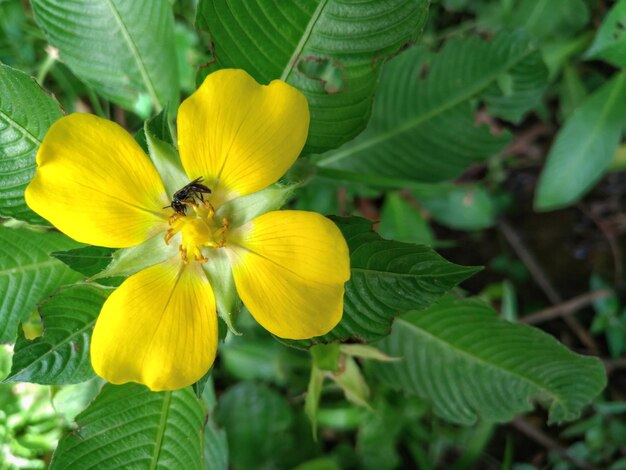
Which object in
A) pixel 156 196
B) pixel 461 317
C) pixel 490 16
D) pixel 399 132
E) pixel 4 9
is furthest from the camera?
pixel 490 16

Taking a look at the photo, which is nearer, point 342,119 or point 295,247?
point 295,247

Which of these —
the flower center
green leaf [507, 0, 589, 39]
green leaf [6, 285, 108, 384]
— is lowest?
green leaf [6, 285, 108, 384]

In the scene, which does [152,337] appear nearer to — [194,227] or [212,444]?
[194,227]

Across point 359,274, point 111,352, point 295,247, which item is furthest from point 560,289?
point 111,352

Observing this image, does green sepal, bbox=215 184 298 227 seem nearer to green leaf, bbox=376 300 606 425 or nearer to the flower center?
the flower center

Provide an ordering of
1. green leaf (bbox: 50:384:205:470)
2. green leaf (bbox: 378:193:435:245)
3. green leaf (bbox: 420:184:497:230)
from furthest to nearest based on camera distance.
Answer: green leaf (bbox: 420:184:497:230), green leaf (bbox: 378:193:435:245), green leaf (bbox: 50:384:205:470)

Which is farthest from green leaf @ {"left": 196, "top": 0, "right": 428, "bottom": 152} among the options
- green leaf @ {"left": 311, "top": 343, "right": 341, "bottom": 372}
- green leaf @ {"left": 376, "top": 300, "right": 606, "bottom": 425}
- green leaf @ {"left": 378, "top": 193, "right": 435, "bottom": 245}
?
green leaf @ {"left": 378, "top": 193, "right": 435, "bottom": 245}

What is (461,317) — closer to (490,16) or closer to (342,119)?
(342,119)

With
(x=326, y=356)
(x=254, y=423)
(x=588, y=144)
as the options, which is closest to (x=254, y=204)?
(x=326, y=356)
